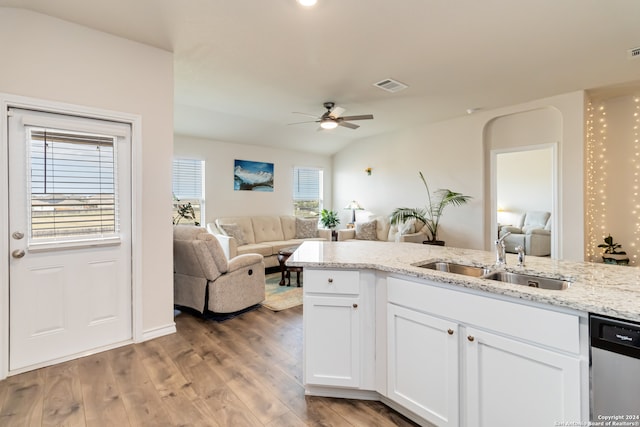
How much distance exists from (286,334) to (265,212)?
3.96m

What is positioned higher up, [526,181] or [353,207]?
[526,181]

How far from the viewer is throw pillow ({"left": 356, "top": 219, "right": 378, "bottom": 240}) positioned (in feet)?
20.3

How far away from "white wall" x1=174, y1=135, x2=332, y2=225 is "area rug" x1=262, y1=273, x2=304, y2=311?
6.48ft

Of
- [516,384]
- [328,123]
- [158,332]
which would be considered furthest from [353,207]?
[516,384]

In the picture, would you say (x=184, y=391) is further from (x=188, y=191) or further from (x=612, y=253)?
(x=612, y=253)

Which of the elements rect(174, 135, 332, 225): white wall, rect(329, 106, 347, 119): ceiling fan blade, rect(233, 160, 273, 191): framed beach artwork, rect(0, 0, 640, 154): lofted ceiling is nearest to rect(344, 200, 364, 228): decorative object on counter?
rect(174, 135, 332, 225): white wall

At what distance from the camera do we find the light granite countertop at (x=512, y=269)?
119 cm

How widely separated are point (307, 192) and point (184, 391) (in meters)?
5.69

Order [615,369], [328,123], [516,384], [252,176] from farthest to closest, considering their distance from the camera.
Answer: [252,176]
[328,123]
[516,384]
[615,369]

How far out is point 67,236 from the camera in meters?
2.57

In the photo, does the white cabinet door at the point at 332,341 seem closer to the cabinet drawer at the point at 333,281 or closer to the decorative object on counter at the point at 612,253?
the cabinet drawer at the point at 333,281

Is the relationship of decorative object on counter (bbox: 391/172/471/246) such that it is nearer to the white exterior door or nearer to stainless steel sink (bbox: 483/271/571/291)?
stainless steel sink (bbox: 483/271/571/291)

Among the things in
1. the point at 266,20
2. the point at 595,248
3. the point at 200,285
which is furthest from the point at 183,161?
the point at 595,248

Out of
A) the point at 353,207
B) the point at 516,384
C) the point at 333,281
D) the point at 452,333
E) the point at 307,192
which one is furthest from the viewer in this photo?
the point at 307,192
